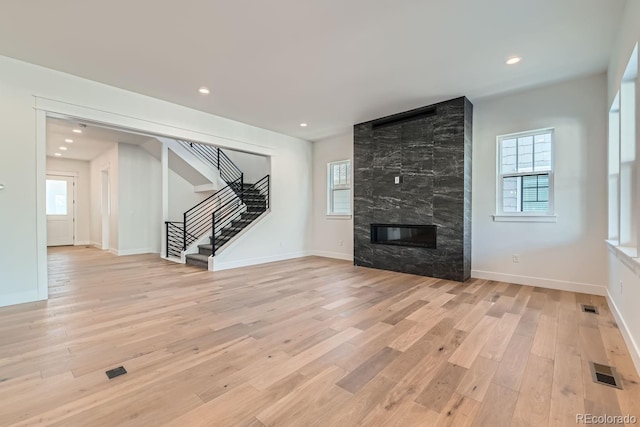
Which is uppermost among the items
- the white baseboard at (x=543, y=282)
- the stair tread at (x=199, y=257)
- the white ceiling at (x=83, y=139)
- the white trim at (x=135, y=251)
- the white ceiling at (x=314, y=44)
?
the white ceiling at (x=314, y=44)

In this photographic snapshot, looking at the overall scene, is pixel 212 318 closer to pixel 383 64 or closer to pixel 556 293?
pixel 383 64

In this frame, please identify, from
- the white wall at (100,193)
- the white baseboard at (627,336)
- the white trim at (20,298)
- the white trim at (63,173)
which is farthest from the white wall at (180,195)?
the white baseboard at (627,336)

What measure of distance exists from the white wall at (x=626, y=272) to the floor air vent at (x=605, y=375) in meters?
0.16

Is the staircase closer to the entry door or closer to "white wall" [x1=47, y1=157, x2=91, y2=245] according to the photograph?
"white wall" [x1=47, y1=157, x2=91, y2=245]

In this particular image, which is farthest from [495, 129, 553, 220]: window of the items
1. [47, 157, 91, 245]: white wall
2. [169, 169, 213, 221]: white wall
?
[47, 157, 91, 245]: white wall

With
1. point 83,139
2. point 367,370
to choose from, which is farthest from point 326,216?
point 83,139

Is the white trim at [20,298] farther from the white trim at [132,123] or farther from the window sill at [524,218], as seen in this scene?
the window sill at [524,218]

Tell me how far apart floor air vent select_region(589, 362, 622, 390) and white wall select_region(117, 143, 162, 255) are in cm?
839

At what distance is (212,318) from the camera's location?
2977 millimetres

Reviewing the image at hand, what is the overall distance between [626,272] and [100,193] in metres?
11.6

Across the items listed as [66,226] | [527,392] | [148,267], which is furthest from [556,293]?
[66,226]

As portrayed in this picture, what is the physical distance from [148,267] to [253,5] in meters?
5.30

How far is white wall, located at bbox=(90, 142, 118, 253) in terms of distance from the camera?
7.77 m

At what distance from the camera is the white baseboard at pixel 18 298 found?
3.34 meters
